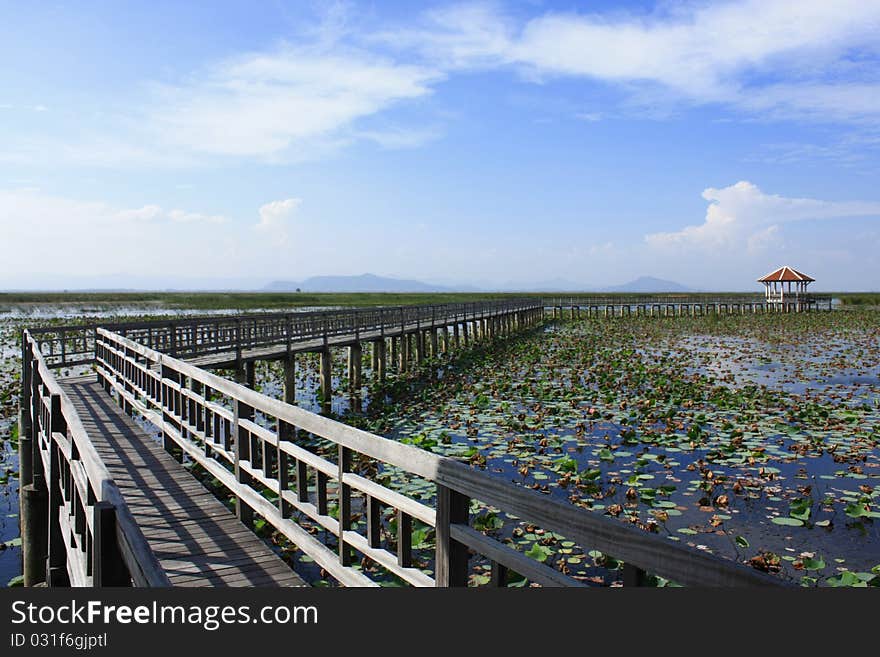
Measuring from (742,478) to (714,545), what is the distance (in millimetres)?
2732

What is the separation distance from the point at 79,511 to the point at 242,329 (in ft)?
42.7

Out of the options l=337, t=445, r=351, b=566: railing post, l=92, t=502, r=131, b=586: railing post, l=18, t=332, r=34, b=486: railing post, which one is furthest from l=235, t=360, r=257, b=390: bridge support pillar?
l=92, t=502, r=131, b=586: railing post

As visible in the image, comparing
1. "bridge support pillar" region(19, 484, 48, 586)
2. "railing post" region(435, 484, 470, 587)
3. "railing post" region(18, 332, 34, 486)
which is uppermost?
"railing post" region(435, 484, 470, 587)

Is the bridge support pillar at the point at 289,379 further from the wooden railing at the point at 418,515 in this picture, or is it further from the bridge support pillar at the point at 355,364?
the wooden railing at the point at 418,515

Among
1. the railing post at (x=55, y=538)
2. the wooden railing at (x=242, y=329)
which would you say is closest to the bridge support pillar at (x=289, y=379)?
the wooden railing at (x=242, y=329)

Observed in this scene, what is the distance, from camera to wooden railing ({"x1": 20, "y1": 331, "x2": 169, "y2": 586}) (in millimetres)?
2377

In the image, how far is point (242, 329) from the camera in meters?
17.6

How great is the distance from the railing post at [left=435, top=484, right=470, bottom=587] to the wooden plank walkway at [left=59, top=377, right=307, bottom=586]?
5.55ft

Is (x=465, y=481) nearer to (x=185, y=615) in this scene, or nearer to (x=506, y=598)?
(x=506, y=598)

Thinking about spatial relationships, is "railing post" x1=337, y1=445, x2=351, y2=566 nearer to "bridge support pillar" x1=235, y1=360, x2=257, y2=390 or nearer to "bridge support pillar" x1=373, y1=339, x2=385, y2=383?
"bridge support pillar" x1=235, y1=360, x2=257, y2=390

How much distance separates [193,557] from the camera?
4.76 meters

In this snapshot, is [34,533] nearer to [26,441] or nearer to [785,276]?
[26,441]

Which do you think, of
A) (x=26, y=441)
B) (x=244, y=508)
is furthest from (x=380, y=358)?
(x=244, y=508)

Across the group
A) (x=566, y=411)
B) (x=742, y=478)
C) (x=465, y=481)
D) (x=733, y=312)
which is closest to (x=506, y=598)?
(x=465, y=481)
